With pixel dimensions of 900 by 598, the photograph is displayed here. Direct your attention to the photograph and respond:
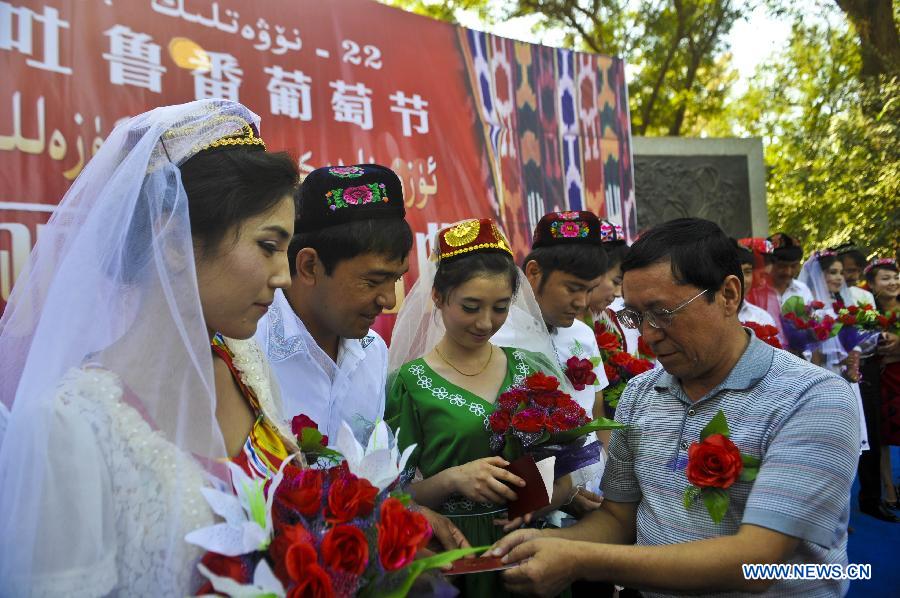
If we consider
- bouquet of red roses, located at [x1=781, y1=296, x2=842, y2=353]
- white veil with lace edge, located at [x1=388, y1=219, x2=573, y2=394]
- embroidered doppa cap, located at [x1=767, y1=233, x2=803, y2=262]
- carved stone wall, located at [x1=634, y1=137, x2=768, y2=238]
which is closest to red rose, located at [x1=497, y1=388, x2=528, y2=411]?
white veil with lace edge, located at [x1=388, y1=219, x2=573, y2=394]

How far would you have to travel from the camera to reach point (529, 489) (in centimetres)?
198

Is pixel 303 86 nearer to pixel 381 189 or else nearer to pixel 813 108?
pixel 381 189

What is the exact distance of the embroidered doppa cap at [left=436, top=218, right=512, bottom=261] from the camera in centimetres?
→ 257

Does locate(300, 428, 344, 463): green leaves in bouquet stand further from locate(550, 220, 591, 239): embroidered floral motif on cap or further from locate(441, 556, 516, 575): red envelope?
locate(550, 220, 591, 239): embroidered floral motif on cap

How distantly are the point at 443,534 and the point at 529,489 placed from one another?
301 millimetres

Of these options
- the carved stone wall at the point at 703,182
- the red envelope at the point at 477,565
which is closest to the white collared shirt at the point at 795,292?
the carved stone wall at the point at 703,182

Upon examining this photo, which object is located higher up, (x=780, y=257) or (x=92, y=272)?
(x=780, y=257)

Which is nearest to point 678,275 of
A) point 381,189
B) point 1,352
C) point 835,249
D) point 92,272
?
point 381,189

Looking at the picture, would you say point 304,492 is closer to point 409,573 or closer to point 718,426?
point 409,573

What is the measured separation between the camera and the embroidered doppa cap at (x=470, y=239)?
2568mm

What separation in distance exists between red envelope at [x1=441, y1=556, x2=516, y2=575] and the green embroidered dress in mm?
480

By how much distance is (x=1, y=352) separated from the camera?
1.51 metres

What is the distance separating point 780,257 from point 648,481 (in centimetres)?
501

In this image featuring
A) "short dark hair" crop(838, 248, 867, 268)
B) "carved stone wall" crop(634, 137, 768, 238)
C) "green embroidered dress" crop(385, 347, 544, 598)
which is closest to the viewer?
"green embroidered dress" crop(385, 347, 544, 598)
